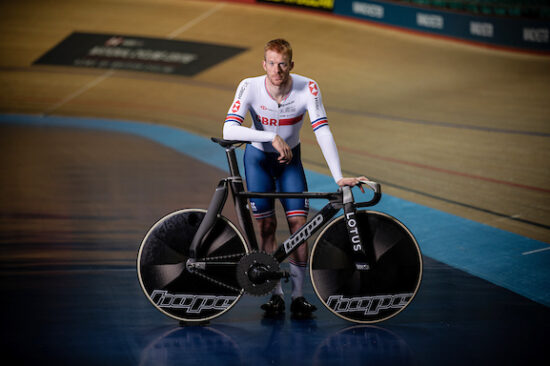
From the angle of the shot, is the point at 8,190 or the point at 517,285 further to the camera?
the point at 8,190

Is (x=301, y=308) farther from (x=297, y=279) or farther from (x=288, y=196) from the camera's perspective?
(x=288, y=196)

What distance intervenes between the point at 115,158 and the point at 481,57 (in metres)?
10.1

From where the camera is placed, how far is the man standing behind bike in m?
3.48

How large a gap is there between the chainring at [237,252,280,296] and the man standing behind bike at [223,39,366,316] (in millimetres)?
315

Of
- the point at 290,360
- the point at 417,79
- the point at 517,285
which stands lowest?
the point at 417,79

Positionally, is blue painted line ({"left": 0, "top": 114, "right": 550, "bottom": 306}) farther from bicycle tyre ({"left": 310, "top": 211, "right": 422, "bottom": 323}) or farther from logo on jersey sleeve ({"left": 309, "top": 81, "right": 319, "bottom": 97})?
logo on jersey sleeve ({"left": 309, "top": 81, "right": 319, "bottom": 97})

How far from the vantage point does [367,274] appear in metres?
3.57

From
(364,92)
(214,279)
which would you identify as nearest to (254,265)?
(214,279)

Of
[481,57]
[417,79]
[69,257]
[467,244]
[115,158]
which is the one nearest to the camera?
[69,257]

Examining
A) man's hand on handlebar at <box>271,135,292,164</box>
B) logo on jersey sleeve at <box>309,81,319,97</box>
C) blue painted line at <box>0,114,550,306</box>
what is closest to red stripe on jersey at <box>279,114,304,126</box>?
logo on jersey sleeve at <box>309,81,319,97</box>

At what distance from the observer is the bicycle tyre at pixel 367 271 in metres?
3.56

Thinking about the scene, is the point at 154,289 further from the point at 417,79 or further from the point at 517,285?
the point at 417,79

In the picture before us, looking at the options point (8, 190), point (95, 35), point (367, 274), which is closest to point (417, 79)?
point (95, 35)

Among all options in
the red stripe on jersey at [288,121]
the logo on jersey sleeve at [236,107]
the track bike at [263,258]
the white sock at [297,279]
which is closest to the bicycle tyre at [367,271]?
the track bike at [263,258]
